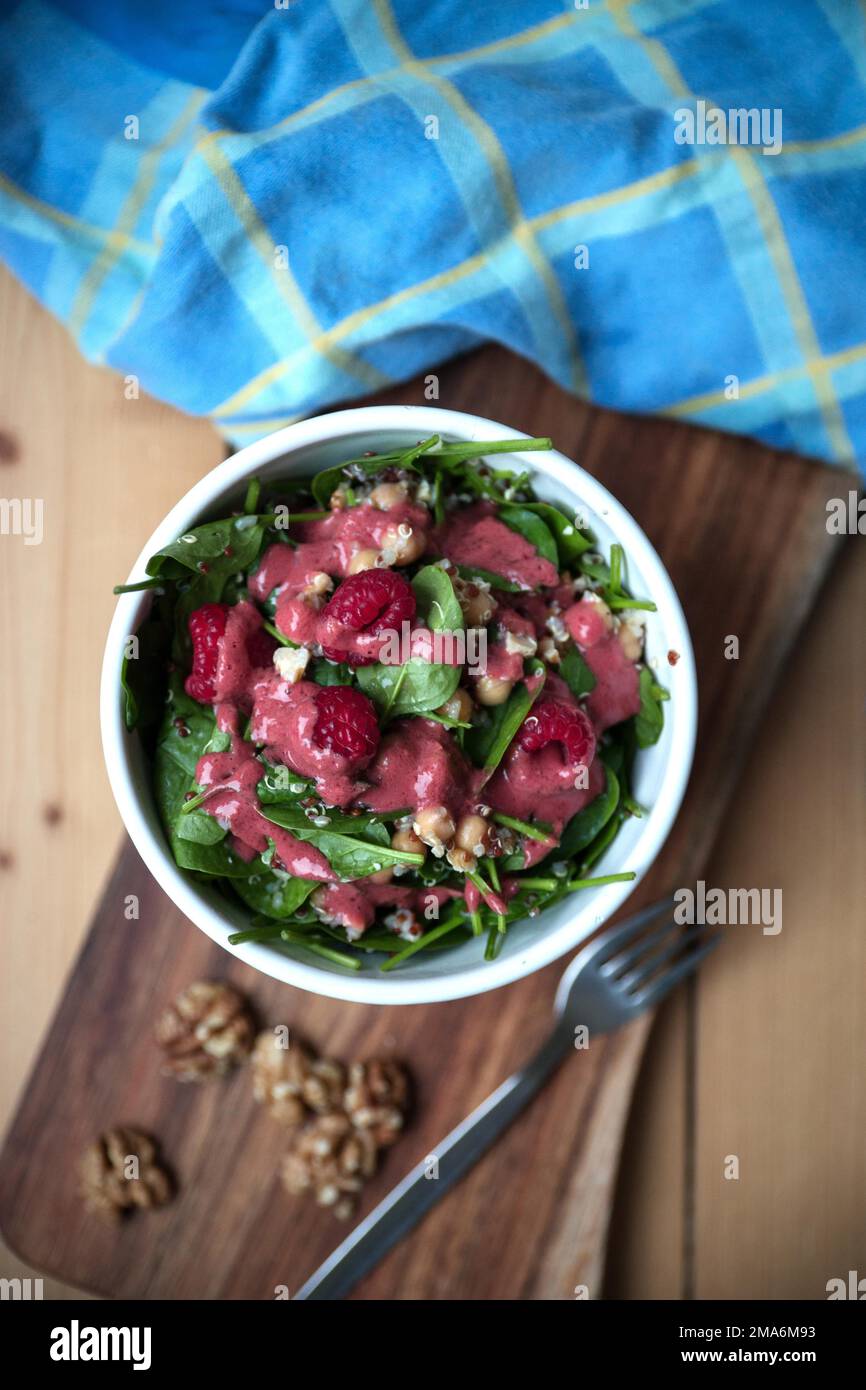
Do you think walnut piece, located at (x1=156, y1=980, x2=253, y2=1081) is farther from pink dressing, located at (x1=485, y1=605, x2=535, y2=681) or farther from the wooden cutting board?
pink dressing, located at (x1=485, y1=605, x2=535, y2=681)

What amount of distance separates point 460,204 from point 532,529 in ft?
1.72

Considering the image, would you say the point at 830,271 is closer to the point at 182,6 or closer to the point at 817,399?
the point at 817,399

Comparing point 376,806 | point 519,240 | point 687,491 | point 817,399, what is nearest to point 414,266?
point 519,240

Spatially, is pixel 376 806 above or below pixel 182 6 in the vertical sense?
below

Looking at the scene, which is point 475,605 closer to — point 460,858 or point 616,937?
point 460,858

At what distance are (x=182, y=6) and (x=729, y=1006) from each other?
179 centimetres

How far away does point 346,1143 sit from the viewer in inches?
63.1

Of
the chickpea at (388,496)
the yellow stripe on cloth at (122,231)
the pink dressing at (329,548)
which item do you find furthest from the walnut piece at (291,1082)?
the yellow stripe on cloth at (122,231)

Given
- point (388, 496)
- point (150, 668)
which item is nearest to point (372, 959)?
point (150, 668)

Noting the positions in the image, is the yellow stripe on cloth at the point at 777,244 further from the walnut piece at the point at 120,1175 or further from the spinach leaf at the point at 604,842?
the walnut piece at the point at 120,1175

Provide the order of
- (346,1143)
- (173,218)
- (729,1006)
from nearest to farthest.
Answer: (173,218)
(346,1143)
(729,1006)

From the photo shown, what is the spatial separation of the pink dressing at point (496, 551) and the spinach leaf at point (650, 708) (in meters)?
0.16

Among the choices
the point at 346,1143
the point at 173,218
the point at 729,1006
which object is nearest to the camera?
the point at 173,218

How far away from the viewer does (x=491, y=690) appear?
1176 millimetres
